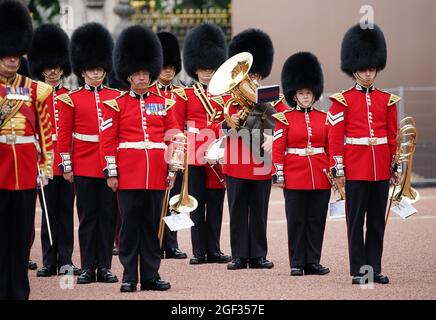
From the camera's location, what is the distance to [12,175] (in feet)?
23.4

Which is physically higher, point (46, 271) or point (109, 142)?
point (109, 142)

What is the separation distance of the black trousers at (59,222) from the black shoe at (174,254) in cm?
110

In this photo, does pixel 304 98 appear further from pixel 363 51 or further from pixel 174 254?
pixel 174 254

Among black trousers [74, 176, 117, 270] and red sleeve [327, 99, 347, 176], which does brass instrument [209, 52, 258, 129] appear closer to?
red sleeve [327, 99, 347, 176]

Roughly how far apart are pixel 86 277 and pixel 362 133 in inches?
76.5

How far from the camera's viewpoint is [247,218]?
9125mm

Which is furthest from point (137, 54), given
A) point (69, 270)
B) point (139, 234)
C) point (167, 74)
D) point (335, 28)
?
point (335, 28)

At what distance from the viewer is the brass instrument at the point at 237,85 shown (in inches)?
348

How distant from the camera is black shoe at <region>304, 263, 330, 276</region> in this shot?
8617 millimetres

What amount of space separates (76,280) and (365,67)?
89.6 inches

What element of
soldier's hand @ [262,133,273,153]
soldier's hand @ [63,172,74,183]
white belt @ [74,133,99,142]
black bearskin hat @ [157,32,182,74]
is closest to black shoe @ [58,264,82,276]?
soldier's hand @ [63,172,74,183]

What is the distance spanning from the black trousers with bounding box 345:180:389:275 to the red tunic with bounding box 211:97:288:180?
39.8 inches

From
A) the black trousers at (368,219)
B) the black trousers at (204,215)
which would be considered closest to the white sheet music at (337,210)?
the black trousers at (368,219)
